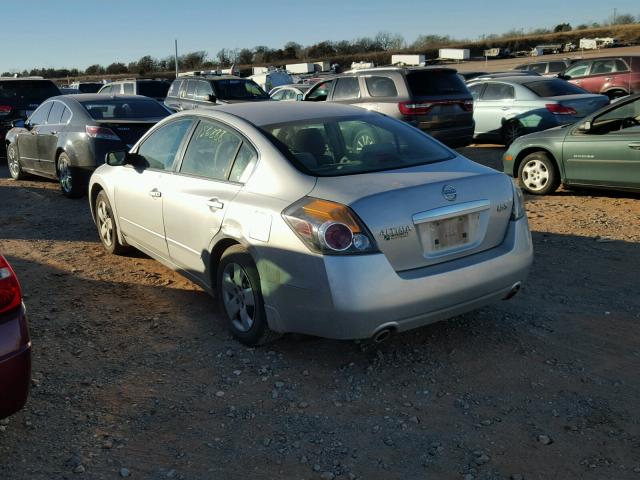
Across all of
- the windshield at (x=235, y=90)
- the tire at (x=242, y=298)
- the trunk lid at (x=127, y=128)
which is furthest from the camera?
the windshield at (x=235, y=90)

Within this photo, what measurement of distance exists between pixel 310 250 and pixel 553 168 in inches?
243

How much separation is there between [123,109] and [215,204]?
20.2 feet

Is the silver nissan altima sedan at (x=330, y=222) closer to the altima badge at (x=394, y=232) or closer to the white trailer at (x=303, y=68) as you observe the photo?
the altima badge at (x=394, y=232)

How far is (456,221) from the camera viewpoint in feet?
12.5

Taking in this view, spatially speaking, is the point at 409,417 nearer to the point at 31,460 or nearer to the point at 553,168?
the point at 31,460

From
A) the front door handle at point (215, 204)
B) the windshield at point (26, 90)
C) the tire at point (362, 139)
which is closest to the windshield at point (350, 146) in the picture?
the tire at point (362, 139)

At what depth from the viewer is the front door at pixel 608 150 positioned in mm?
7762

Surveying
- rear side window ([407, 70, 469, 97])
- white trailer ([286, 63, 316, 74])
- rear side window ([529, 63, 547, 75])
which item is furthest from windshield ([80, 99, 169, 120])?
white trailer ([286, 63, 316, 74])

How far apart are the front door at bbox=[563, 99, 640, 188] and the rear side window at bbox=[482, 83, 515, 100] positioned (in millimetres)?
5447

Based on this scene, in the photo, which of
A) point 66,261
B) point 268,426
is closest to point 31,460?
point 268,426

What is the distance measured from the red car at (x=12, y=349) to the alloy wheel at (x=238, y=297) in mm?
1422

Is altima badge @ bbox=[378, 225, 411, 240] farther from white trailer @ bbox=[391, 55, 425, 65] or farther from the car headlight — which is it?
white trailer @ bbox=[391, 55, 425, 65]

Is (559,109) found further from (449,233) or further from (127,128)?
(449,233)

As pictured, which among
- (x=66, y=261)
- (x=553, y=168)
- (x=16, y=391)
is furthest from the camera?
(x=553, y=168)
